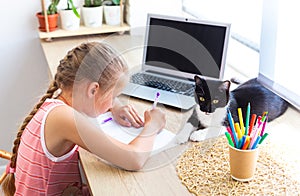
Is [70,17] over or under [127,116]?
over

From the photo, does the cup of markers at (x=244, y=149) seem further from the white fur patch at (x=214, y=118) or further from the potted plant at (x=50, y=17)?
the potted plant at (x=50, y=17)

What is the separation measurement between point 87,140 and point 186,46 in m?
0.65

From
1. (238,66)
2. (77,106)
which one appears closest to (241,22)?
(238,66)

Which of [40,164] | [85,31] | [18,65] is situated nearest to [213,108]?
[40,164]

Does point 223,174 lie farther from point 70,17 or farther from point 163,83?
point 70,17

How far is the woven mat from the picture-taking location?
1.04 meters

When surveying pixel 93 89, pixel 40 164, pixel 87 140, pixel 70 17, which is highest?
pixel 70 17

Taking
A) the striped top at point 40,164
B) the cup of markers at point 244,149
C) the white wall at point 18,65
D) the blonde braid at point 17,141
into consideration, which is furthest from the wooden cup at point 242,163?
the white wall at point 18,65

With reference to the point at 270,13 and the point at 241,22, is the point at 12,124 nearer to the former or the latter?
the point at 241,22

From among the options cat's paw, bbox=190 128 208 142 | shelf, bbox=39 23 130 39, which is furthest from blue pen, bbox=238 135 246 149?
shelf, bbox=39 23 130 39

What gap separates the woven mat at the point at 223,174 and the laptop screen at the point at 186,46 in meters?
0.39

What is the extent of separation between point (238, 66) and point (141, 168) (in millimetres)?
851

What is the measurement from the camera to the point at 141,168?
1134mm

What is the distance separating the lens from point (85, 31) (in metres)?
2.11
